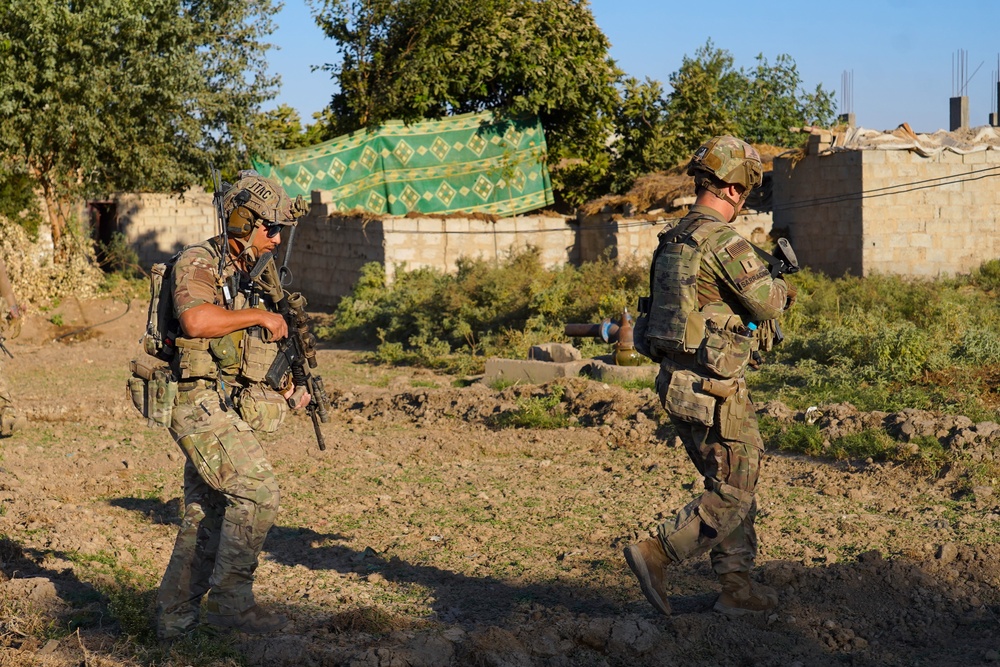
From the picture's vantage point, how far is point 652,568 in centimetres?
396

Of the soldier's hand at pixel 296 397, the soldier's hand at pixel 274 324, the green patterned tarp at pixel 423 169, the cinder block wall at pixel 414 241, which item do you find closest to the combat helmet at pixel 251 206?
the soldier's hand at pixel 274 324

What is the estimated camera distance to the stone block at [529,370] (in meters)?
9.94

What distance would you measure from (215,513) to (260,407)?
0.43 metres

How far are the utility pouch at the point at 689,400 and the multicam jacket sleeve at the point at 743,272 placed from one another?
355 millimetres

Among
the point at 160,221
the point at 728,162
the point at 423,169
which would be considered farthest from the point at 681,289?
the point at 160,221

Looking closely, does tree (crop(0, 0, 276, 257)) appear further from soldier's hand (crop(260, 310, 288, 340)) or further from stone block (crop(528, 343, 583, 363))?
soldier's hand (crop(260, 310, 288, 340))

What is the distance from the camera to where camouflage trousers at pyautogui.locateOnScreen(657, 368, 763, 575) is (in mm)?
3934

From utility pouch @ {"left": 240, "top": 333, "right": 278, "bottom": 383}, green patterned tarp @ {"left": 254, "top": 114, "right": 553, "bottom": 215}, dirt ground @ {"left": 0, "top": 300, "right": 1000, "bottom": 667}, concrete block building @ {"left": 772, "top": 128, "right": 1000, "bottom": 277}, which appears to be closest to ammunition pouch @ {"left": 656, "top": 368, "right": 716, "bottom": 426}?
dirt ground @ {"left": 0, "top": 300, "right": 1000, "bottom": 667}

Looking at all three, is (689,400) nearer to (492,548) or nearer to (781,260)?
(781,260)

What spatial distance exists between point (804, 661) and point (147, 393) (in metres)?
2.61

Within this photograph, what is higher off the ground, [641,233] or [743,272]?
[641,233]

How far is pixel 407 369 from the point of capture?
11875 mm

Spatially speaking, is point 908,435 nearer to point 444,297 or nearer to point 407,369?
point 407,369

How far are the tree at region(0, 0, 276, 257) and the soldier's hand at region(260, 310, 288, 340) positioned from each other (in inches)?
479
